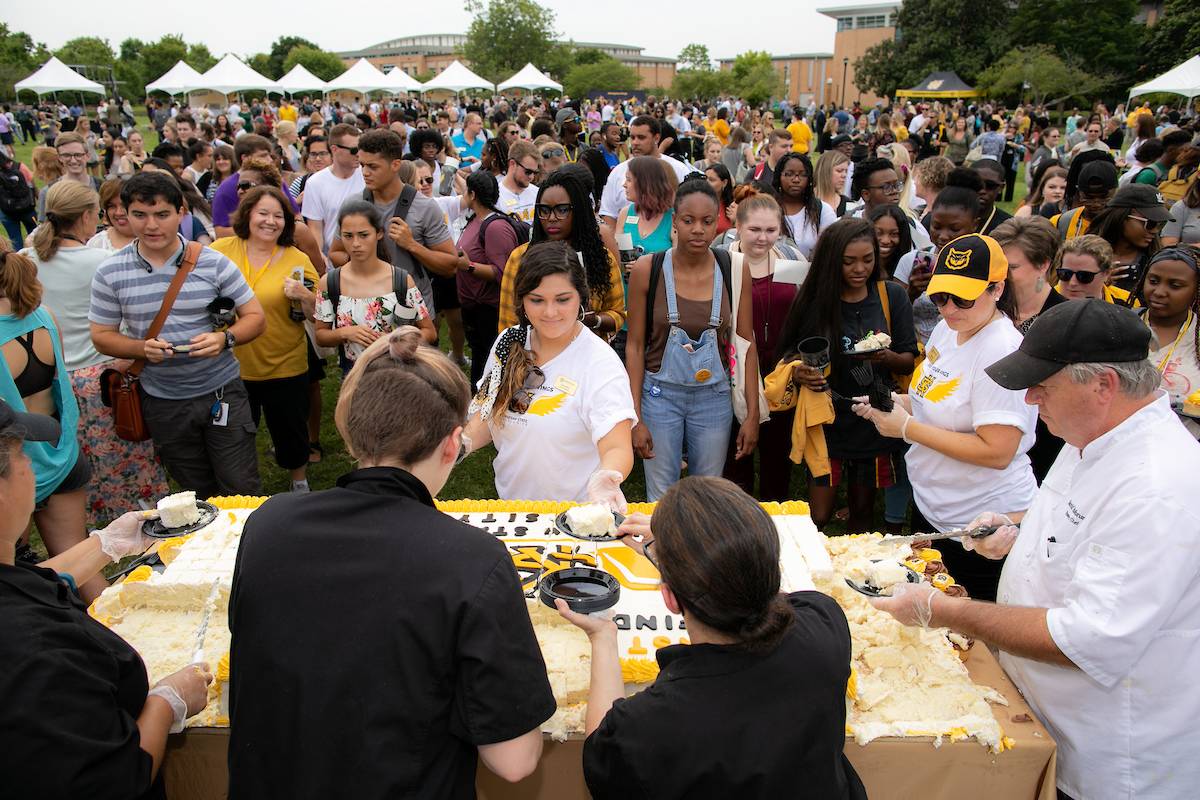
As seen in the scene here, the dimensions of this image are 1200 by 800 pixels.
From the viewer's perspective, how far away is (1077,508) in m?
2.08

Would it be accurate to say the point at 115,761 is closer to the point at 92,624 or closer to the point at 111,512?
the point at 92,624

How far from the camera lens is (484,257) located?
6.19 metres

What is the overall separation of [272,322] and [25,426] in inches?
121

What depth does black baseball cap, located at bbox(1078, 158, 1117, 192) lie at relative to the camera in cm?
621

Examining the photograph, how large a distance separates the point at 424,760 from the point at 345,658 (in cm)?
28

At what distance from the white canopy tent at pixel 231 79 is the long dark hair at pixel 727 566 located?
27.9m

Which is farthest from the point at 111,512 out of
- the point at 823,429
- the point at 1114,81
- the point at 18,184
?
the point at 1114,81

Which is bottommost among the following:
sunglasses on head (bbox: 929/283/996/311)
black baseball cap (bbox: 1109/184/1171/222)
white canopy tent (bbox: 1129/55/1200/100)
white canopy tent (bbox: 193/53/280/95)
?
sunglasses on head (bbox: 929/283/996/311)

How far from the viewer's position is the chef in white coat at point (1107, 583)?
73.4 inches

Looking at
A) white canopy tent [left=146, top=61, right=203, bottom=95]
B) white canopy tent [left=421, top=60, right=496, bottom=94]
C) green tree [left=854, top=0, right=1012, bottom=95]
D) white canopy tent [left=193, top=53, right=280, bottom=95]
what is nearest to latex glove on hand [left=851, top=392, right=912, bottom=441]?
white canopy tent [left=193, top=53, right=280, bottom=95]

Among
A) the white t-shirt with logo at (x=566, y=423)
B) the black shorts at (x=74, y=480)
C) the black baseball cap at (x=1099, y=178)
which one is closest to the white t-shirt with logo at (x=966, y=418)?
the white t-shirt with logo at (x=566, y=423)

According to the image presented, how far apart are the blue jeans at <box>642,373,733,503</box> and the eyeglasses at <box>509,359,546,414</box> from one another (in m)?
1.14

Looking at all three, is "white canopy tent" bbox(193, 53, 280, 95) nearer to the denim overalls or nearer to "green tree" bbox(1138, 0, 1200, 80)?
the denim overalls

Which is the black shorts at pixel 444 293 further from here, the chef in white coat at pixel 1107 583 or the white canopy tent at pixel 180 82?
the white canopy tent at pixel 180 82
